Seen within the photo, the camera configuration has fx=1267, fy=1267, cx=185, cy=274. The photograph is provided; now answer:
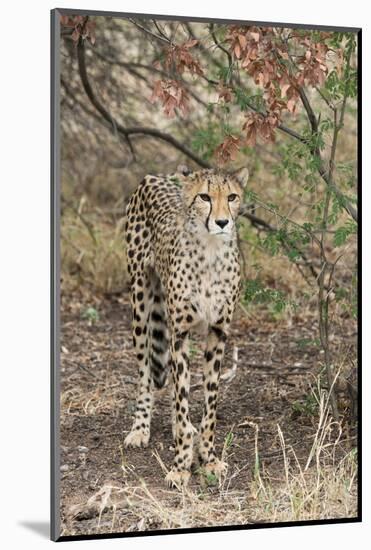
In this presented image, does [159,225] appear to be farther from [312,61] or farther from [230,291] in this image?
[312,61]

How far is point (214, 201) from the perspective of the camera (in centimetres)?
480

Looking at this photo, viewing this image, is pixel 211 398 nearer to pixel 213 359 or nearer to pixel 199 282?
pixel 213 359

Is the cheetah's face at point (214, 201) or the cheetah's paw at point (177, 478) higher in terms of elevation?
the cheetah's face at point (214, 201)

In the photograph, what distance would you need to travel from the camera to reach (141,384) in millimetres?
Result: 5445

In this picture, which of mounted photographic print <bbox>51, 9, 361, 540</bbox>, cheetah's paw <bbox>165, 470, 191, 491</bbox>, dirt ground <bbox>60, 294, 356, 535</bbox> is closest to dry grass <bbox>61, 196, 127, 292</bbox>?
dirt ground <bbox>60, 294, 356, 535</bbox>

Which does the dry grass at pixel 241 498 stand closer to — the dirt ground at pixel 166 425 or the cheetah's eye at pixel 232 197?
the dirt ground at pixel 166 425

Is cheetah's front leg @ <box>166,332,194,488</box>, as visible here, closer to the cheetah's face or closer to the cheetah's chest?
the cheetah's chest

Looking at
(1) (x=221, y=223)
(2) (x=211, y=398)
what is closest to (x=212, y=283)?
(1) (x=221, y=223)

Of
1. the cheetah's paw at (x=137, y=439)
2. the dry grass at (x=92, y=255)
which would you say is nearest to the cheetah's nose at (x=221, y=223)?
the cheetah's paw at (x=137, y=439)

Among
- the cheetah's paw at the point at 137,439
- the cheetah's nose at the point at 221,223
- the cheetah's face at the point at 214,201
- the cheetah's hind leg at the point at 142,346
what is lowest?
the cheetah's paw at the point at 137,439

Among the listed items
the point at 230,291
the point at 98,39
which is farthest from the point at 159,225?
the point at 98,39

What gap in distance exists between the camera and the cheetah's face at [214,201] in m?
4.74

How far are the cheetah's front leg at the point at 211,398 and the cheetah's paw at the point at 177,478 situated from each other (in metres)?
0.10

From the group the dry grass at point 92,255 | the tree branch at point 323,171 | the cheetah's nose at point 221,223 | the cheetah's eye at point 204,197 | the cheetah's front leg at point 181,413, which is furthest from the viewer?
the dry grass at point 92,255
